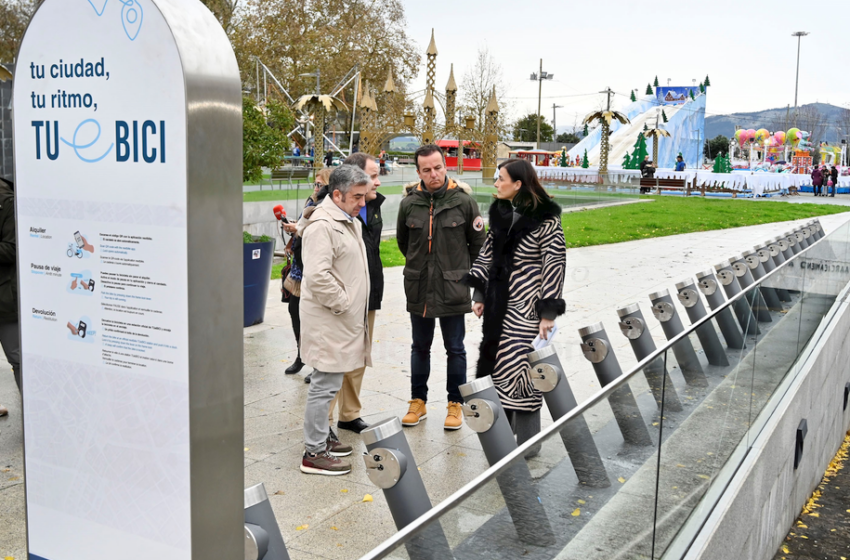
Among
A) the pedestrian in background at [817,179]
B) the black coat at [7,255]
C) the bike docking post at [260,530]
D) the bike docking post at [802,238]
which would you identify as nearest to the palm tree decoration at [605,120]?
the pedestrian in background at [817,179]

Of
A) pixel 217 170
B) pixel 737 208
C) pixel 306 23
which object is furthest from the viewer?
pixel 306 23

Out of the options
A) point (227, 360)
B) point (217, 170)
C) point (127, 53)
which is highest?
point (127, 53)

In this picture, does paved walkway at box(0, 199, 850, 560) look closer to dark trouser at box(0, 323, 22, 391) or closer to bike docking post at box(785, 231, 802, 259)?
dark trouser at box(0, 323, 22, 391)

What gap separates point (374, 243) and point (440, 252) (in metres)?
0.52

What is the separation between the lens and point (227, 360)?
7.45 feet

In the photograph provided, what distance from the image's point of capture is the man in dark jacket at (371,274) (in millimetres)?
5484

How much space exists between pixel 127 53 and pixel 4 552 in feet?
9.20

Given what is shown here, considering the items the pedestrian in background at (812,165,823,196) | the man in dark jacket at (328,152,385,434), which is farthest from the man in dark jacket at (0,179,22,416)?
the pedestrian in background at (812,165,823,196)

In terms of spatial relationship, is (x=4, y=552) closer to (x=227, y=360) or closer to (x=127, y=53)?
(x=227, y=360)

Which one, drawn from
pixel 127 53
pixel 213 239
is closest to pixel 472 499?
pixel 213 239

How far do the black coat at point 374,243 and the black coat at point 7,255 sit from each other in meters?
2.14

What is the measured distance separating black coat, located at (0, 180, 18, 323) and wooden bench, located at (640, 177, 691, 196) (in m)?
36.8

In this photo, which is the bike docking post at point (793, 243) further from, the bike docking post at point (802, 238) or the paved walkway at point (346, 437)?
the paved walkway at point (346, 437)

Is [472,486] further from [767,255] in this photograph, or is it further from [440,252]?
[767,255]
